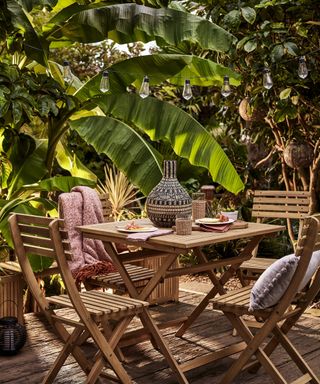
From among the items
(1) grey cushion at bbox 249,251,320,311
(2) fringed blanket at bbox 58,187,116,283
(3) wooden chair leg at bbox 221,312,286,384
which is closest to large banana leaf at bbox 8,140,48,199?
(2) fringed blanket at bbox 58,187,116,283

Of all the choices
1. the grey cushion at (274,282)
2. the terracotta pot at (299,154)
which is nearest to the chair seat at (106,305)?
the grey cushion at (274,282)

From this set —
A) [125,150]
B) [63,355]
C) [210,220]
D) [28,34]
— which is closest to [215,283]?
[210,220]

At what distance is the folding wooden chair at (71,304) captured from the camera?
3.60 metres

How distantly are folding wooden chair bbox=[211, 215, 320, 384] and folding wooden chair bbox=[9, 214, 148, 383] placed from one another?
0.50m

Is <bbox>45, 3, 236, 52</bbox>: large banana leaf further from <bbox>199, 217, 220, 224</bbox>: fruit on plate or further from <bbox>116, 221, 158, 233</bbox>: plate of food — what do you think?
<bbox>116, 221, 158, 233</bbox>: plate of food

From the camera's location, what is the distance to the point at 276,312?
3621 mm

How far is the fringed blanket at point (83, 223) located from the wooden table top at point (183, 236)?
45 cm

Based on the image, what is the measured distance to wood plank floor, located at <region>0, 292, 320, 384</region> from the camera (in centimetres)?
417

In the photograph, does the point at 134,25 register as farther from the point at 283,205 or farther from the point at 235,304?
the point at 235,304

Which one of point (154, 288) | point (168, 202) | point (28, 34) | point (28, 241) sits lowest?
point (154, 288)

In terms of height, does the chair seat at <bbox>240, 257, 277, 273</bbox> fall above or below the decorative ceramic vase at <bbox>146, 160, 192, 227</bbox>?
below

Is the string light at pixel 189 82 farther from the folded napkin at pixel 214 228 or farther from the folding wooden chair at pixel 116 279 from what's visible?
the folding wooden chair at pixel 116 279

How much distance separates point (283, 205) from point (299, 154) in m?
0.50

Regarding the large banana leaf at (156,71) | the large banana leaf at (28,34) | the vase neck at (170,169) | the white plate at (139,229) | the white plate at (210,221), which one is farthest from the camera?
the large banana leaf at (156,71)
